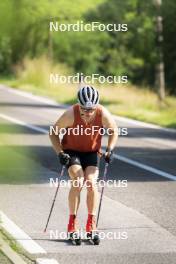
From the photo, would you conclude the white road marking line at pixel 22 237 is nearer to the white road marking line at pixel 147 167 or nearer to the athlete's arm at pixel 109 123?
the athlete's arm at pixel 109 123

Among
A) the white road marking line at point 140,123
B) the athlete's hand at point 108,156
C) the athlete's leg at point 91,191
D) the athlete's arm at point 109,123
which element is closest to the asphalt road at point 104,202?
the athlete's leg at point 91,191

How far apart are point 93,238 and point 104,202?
3305mm

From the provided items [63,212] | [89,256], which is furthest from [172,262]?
[63,212]

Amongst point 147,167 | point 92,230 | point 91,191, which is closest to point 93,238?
point 92,230

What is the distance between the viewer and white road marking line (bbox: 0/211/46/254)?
23.8 feet

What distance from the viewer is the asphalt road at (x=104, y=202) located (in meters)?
2.90

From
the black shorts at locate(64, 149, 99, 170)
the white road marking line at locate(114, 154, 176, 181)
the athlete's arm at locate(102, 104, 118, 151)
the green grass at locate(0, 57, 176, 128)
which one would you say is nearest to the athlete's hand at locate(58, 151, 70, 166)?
the black shorts at locate(64, 149, 99, 170)

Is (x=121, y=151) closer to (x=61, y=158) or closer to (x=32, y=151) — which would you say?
(x=61, y=158)

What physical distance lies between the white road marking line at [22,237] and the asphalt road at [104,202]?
0.08 m

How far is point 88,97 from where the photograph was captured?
7160 mm

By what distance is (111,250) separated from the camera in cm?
752

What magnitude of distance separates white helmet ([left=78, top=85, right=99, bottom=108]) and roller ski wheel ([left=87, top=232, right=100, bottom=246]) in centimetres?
123

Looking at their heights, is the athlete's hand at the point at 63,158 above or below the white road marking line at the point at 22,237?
above

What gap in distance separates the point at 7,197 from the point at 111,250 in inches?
152
